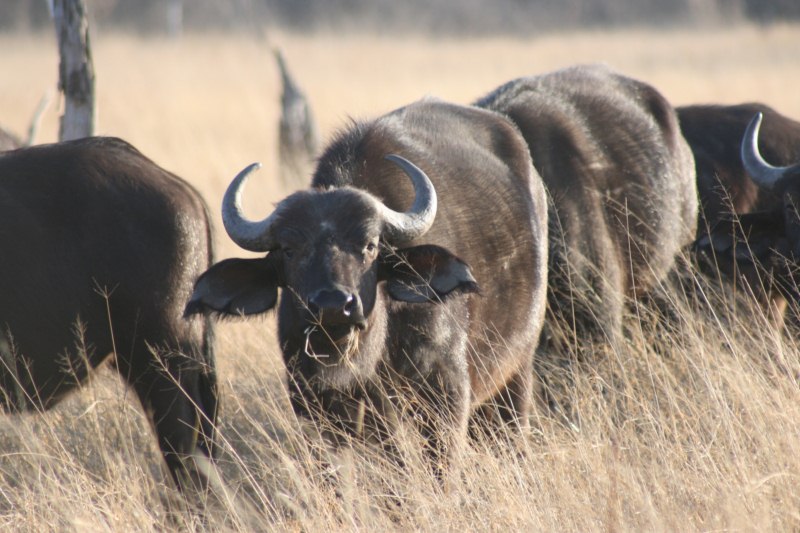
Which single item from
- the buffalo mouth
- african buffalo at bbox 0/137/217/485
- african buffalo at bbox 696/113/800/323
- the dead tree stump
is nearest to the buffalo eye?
the buffalo mouth

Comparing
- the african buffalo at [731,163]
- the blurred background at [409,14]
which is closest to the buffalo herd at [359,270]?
the african buffalo at [731,163]

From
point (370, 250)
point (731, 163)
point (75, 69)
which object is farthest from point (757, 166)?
point (75, 69)

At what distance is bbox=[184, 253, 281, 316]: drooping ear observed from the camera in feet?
14.7

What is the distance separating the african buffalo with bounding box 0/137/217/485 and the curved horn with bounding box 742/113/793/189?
320cm

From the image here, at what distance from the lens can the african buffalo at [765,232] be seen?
577 centimetres

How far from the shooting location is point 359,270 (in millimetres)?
4289

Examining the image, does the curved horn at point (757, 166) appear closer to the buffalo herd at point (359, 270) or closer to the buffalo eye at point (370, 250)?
the buffalo herd at point (359, 270)

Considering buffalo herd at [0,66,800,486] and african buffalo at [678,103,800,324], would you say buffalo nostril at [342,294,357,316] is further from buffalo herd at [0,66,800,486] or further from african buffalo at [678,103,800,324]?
african buffalo at [678,103,800,324]

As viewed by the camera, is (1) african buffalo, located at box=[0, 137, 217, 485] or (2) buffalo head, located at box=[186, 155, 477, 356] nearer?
(2) buffalo head, located at box=[186, 155, 477, 356]

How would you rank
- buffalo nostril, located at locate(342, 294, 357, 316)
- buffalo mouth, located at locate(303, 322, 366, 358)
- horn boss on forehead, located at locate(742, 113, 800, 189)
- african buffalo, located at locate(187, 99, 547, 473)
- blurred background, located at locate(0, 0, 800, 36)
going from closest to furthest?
1. buffalo nostril, located at locate(342, 294, 357, 316)
2. buffalo mouth, located at locate(303, 322, 366, 358)
3. african buffalo, located at locate(187, 99, 547, 473)
4. horn boss on forehead, located at locate(742, 113, 800, 189)
5. blurred background, located at locate(0, 0, 800, 36)

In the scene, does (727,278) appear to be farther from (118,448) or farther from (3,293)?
(3,293)

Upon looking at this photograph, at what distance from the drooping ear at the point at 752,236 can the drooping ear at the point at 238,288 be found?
2.68 meters

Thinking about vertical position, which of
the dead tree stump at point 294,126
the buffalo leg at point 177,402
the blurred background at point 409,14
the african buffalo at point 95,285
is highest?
the african buffalo at point 95,285

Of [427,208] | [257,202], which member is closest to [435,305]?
[427,208]
